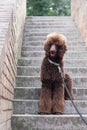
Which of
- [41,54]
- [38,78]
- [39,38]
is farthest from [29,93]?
[39,38]

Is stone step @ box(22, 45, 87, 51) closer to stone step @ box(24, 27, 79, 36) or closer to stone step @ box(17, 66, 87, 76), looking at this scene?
stone step @ box(24, 27, 79, 36)

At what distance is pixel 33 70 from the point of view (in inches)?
241

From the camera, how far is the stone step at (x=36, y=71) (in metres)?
6.07

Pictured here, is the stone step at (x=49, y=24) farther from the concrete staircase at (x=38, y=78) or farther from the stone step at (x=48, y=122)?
the stone step at (x=48, y=122)

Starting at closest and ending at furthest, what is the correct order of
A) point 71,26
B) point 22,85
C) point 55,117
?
point 55,117 < point 22,85 < point 71,26

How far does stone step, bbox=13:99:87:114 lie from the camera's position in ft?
16.0

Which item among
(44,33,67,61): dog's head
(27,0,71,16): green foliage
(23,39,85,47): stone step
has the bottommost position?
(44,33,67,61): dog's head

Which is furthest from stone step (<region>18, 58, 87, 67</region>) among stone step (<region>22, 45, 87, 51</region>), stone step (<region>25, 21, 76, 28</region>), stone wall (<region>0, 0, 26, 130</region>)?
stone step (<region>25, 21, 76, 28</region>)

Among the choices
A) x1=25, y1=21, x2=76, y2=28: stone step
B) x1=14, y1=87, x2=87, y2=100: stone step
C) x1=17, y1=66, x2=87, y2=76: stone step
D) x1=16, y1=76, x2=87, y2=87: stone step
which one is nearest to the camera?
x1=14, y1=87, x2=87, y2=100: stone step

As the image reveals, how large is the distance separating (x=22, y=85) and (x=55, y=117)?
1.43 metres

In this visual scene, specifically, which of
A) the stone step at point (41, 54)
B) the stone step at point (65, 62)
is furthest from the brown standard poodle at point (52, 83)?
the stone step at point (41, 54)

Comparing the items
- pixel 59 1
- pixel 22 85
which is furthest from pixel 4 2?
pixel 59 1

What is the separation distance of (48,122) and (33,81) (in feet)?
4.55

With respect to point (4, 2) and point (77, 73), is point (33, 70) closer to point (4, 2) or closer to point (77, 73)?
point (77, 73)
